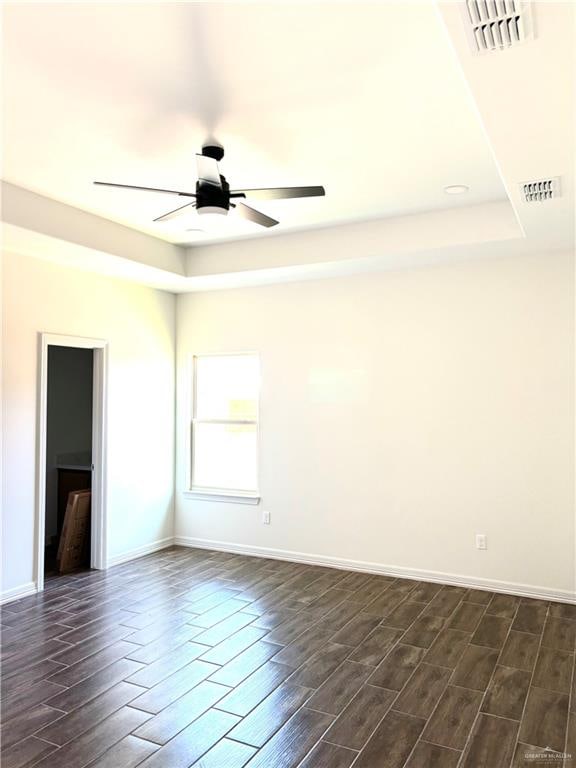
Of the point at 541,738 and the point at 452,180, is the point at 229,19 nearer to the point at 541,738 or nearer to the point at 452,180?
the point at 452,180

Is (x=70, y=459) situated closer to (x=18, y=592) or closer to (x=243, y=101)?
(x=18, y=592)

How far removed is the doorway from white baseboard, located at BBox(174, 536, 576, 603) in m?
1.16

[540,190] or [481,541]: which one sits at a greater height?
[540,190]

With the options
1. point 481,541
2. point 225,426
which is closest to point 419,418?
point 481,541

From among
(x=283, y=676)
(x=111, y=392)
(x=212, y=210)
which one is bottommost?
(x=283, y=676)

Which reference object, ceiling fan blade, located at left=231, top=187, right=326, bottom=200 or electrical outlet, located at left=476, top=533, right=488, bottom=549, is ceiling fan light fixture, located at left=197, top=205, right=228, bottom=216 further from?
electrical outlet, located at left=476, top=533, right=488, bottom=549

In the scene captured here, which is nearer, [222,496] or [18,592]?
[18,592]

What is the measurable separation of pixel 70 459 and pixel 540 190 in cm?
535

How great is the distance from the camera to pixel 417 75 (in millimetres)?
2615

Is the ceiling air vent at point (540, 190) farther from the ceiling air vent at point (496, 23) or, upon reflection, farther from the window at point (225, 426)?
the window at point (225, 426)

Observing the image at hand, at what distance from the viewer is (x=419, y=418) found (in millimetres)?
5047

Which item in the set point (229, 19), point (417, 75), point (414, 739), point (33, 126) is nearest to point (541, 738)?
point (414, 739)

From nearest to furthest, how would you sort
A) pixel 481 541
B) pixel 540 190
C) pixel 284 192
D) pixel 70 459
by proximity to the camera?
pixel 284 192
pixel 540 190
pixel 481 541
pixel 70 459

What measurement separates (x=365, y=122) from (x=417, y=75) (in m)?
0.48
